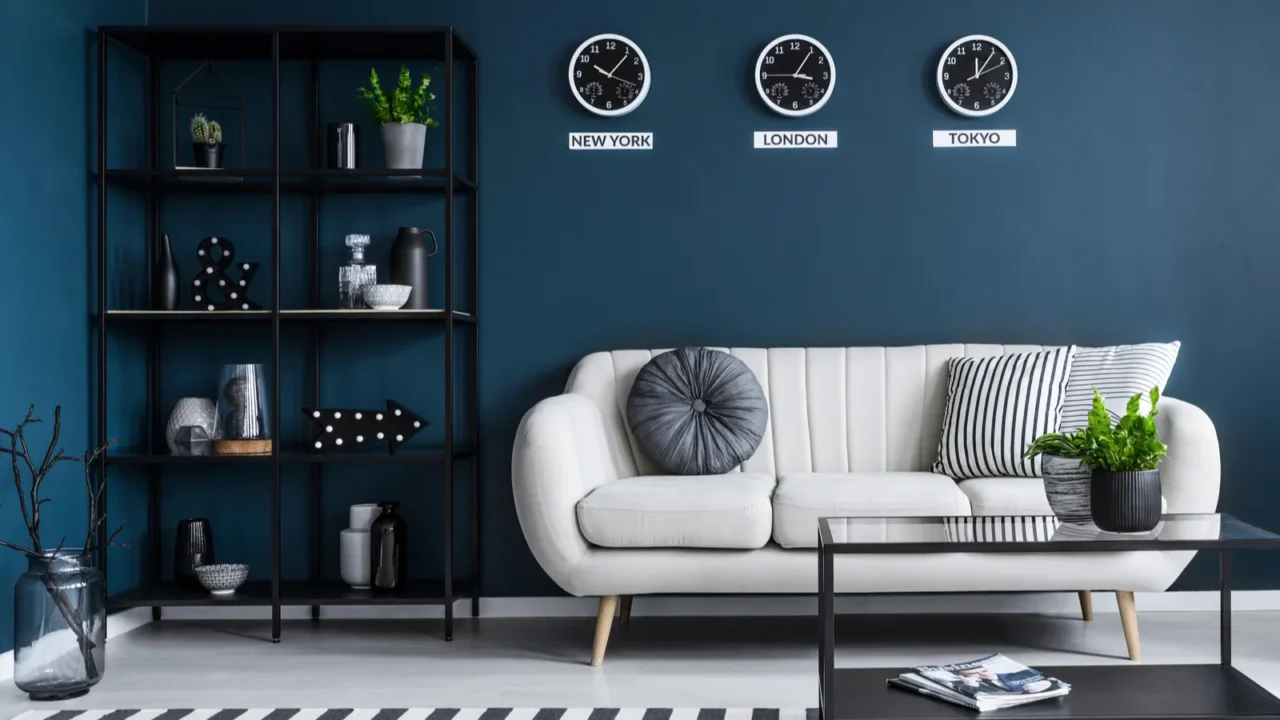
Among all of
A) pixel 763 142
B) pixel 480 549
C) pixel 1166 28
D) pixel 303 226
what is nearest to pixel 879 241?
pixel 763 142

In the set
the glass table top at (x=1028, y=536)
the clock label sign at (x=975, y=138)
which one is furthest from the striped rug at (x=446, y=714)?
the clock label sign at (x=975, y=138)

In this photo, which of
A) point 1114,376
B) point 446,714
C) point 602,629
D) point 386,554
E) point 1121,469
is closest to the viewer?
point 1121,469

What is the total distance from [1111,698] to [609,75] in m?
2.71

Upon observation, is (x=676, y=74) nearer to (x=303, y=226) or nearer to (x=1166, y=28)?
(x=303, y=226)

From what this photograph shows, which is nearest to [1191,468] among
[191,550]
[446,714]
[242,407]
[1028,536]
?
[1028,536]

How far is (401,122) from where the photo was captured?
13.1 ft

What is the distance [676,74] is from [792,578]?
1.87 m

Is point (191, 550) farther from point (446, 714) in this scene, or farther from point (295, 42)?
point (295, 42)

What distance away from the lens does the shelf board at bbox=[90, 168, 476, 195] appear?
388cm

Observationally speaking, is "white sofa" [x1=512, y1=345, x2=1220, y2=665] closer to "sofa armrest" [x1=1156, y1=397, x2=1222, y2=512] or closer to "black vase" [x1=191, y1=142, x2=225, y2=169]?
"sofa armrest" [x1=1156, y1=397, x2=1222, y2=512]

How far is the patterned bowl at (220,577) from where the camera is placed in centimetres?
388

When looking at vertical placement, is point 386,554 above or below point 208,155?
below

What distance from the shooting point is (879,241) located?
4.23 metres

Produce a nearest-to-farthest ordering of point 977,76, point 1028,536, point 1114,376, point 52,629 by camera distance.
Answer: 1. point 1028,536
2. point 52,629
3. point 1114,376
4. point 977,76
